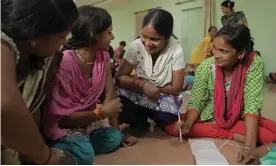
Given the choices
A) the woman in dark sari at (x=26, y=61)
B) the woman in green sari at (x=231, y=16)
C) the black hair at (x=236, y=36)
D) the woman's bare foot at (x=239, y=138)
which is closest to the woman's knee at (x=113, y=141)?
the woman in dark sari at (x=26, y=61)

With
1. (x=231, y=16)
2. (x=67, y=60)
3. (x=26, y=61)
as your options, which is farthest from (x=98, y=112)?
(x=231, y=16)

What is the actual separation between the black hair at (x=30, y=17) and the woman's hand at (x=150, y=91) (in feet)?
2.74

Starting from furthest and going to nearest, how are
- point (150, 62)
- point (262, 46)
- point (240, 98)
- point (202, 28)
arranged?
point (202, 28) → point (262, 46) → point (150, 62) → point (240, 98)

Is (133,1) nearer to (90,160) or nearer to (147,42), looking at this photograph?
(147,42)

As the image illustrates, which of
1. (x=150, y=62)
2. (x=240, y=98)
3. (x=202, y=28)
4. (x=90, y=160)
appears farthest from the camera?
(x=202, y=28)

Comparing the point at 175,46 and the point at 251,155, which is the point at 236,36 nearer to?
the point at 175,46

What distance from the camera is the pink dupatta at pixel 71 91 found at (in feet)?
4.10

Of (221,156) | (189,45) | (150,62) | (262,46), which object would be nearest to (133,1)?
(189,45)

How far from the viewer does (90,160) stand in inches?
49.1

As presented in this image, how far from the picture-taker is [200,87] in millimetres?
1647

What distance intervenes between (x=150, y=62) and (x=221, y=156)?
Answer: 642 millimetres

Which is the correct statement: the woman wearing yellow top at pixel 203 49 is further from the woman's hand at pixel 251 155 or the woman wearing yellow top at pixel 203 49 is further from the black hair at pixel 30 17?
the black hair at pixel 30 17

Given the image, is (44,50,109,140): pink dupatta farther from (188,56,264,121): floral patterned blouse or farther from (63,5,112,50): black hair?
(188,56,264,121): floral patterned blouse

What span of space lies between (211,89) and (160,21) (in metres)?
0.50
